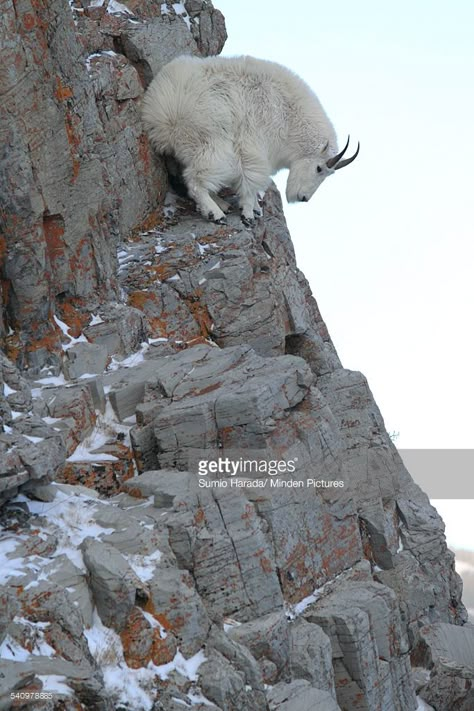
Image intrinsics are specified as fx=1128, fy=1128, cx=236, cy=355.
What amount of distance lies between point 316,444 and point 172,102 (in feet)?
21.2

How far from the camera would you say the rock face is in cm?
977

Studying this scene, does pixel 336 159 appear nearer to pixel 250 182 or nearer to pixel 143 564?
pixel 250 182

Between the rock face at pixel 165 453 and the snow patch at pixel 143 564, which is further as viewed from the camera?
the snow patch at pixel 143 564

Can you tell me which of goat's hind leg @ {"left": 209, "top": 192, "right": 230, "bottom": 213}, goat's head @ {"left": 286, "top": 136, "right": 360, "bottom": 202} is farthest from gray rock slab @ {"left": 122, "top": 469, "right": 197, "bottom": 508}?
goat's head @ {"left": 286, "top": 136, "right": 360, "bottom": 202}

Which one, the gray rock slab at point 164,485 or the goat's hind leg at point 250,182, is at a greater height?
the goat's hind leg at point 250,182

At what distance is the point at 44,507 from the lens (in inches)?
412

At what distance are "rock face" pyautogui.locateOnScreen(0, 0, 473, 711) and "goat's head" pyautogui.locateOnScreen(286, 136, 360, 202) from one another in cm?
55

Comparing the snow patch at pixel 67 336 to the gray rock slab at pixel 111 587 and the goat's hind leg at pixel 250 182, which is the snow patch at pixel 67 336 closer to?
the goat's hind leg at pixel 250 182

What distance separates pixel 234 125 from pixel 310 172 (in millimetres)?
1718

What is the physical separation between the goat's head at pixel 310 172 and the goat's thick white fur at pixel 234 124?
0.02 m

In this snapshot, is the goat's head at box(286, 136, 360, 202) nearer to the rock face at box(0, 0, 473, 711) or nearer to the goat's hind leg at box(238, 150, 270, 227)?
the rock face at box(0, 0, 473, 711)

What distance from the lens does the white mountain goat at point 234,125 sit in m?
16.7

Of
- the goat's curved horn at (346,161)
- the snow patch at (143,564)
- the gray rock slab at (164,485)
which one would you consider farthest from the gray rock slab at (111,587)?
the goat's curved horn at (346,161)

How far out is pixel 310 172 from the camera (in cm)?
1792
